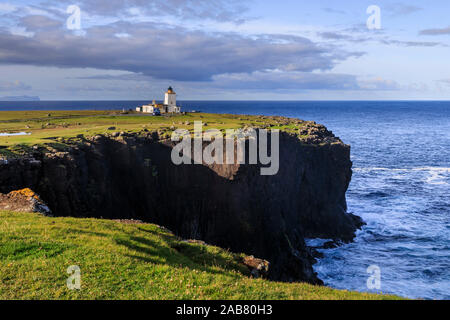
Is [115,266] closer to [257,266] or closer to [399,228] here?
[257,266]

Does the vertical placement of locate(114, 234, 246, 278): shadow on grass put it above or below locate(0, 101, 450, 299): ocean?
above

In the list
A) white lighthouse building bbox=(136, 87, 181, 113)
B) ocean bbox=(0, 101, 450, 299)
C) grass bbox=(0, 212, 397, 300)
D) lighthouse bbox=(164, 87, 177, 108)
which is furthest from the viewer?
lighthouse bbox=(164, 87, 177, 108)

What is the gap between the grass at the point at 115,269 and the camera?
33.7ft

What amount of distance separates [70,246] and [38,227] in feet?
9.59

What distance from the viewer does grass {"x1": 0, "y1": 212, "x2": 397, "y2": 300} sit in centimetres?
1027

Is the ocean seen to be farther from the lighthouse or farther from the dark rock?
the lighthouse

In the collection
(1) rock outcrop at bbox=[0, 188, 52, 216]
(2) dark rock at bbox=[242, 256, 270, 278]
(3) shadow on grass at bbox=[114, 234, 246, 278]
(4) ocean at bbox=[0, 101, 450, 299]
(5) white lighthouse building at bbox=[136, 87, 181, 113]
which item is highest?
(5) white lighthouse building at bbox=[136, 87, 181, 113]

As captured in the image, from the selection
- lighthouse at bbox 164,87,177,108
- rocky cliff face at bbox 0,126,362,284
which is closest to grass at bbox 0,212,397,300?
rocky cliff face at bbox 0,126,362,284

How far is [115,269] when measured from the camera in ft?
38.7

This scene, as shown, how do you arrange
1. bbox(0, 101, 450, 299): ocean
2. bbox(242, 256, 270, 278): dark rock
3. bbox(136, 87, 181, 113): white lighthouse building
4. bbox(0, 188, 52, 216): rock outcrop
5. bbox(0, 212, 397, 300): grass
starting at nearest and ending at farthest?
bbox(0, 212, 397, 300): grass → bbox(242, 256, 270, 278): dark rock → bbox(0, 188, 52, 216): rock outcrop → bbox(0, 101, 450, 299): ocean → bbox(136, 87, 181, 113): white lighthouse building

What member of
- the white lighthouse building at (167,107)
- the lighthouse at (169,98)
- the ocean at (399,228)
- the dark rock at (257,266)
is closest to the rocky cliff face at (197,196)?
the ocean at (399,228)
